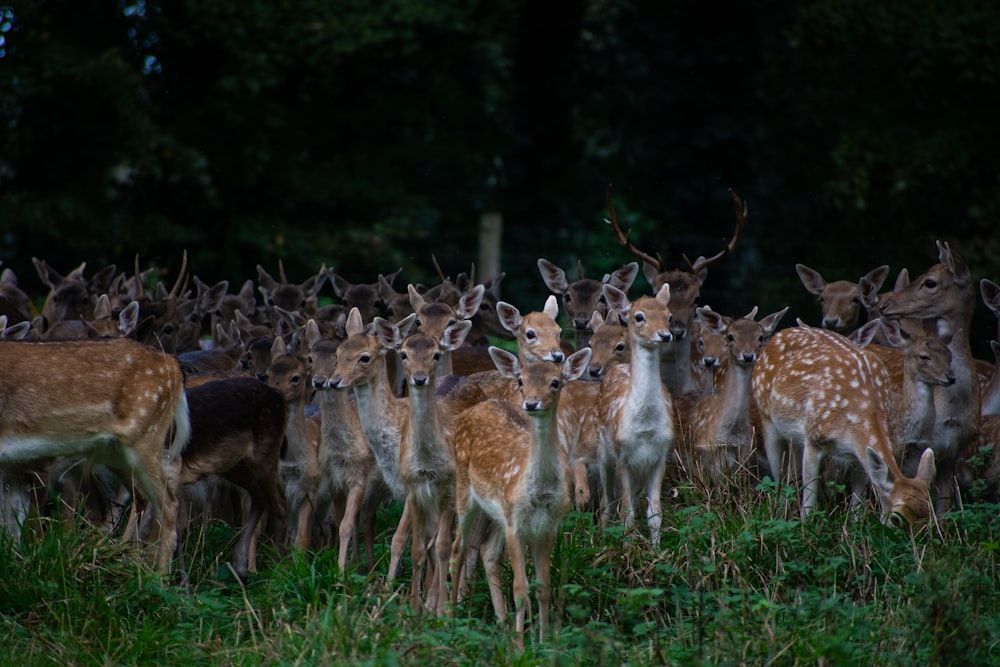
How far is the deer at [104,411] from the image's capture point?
21.0 feet

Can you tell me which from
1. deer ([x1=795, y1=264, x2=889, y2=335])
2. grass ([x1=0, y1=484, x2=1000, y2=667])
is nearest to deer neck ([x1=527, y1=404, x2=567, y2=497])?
grass ([x1=0, y1=484, x2=1000, y2=667])

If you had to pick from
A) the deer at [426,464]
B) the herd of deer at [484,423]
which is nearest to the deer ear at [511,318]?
the herd of deer at [484,423]

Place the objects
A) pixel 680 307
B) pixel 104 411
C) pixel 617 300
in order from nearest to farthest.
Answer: pixel 104 411 → pixel 617 300 → pixel 680 307

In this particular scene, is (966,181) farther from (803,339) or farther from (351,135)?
(803,339)

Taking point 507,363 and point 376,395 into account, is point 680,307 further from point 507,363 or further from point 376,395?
point 507,363

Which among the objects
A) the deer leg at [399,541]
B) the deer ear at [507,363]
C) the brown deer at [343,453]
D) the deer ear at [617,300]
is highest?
the deer ear at [617,300]

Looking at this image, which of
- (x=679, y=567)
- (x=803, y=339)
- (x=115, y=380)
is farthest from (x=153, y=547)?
(x=803, y=339)

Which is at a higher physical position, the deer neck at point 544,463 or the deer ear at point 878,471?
the deer neck at point 544,463

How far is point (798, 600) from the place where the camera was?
5.50 m

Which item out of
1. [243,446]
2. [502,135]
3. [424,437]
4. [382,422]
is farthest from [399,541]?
[502,135]

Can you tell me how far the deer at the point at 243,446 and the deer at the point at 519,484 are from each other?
1.20m

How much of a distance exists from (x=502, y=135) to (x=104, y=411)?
1077 centimetres

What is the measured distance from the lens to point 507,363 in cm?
629

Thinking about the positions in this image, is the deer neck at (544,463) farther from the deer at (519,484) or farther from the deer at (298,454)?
the deer at (298,454)
